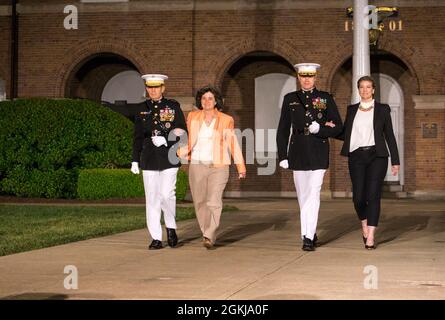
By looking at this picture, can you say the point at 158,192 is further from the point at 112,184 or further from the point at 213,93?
the point at 112,184

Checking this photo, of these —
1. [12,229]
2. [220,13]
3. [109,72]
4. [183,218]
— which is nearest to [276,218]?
[183,218]

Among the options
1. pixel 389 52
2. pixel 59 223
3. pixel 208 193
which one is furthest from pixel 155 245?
pixel 389 52

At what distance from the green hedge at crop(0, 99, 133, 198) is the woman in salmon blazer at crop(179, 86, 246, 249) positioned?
1128 centimetres

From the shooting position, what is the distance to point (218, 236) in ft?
44.6

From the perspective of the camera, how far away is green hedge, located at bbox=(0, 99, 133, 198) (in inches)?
890

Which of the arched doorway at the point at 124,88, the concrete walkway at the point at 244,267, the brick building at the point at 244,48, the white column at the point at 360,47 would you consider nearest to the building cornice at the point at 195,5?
the brick building at the point at 244,48

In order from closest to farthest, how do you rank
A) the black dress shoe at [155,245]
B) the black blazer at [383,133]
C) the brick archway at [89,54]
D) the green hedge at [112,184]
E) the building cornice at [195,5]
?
the black blazer at [383,133]
the black dress shoe at [155,245]
the green hedge at [112,184]
the building cornice at [195,5]
the brick archway at [89,54]

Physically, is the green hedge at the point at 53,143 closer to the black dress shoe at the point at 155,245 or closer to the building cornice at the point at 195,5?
the building cornice at the point at 195,5

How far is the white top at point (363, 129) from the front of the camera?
1144 centimetres

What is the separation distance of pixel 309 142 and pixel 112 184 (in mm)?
11363

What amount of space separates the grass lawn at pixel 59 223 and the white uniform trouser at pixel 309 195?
3.19m

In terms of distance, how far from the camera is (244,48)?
2698cm

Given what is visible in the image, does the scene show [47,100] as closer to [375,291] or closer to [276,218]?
[276,218]

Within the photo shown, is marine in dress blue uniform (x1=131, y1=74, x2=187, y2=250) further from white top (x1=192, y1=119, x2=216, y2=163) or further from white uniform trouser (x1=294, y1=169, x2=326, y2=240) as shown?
white uniform trouser (x1=294, y1=169, x2=326, y2=240)
